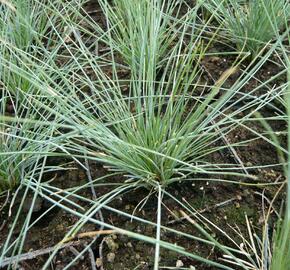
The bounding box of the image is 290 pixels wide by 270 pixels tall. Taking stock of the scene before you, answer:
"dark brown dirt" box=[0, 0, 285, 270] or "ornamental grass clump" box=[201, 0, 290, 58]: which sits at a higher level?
"ornamental grass clump" box=[201, 0, 290, 58]

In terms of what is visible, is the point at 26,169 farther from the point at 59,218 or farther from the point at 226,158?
the point at 226,158

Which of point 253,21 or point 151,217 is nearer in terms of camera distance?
point 151,217

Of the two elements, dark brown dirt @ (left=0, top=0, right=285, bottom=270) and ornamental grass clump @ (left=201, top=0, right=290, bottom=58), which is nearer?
dark brown dirt @ (left=0, top=0, right=285, bottom=270)

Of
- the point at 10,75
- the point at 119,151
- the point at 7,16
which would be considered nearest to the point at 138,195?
the point at 119,151

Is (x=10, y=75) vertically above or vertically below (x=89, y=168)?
above

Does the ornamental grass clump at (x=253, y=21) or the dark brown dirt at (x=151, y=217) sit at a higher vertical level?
the ornamental grass clump at (x=253, y=21)

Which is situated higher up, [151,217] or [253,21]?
[253,21]

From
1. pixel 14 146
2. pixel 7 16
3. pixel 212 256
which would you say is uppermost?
pixel 7 16

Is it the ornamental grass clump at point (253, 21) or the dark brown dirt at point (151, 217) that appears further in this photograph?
the ornamental grass clump at point (253, 21)

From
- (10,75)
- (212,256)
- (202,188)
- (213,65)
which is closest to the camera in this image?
(212,256)

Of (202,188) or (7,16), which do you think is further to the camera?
(7,16)

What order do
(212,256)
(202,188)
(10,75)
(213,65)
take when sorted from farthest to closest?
(213,65), (10,75), (202,188), (212,256)

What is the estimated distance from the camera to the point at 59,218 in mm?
900

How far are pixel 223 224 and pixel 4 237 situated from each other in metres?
0.43
